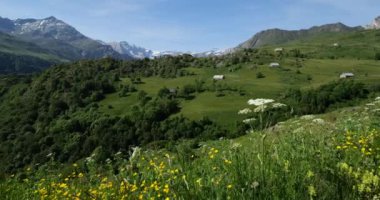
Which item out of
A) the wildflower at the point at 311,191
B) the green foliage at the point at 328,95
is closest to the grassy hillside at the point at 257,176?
the wildflower at the point at 311,191

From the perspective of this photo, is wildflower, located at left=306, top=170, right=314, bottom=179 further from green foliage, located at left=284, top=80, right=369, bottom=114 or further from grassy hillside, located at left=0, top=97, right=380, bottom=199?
green foliage, located at left=284, top=80, right=369, bottom=114

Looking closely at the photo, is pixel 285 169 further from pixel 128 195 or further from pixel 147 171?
pixel 147 171

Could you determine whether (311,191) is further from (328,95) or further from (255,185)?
(328,95)

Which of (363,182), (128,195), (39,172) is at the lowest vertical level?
(39,172)

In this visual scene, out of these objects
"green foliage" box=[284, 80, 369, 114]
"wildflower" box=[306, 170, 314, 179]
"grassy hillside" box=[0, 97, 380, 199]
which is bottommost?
"green foliage" box=[284, 80, 369, 114]

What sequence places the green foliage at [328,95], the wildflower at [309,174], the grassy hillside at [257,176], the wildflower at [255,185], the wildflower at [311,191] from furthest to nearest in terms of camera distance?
the green foliage at [328,95] → the wildflower at [309,174] → the grassy hillside at [257,176] → the wildflower at [255,185] → the wildflower at [311,191]

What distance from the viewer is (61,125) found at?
655ft

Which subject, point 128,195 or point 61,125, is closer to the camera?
point 128,195

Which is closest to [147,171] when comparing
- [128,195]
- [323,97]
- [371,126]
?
[128,195]

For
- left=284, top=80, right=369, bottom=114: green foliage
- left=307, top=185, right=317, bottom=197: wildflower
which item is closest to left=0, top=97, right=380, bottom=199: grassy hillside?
left=307, top=185, right=317, bottom=197: wildflower

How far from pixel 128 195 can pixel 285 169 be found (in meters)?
2.00

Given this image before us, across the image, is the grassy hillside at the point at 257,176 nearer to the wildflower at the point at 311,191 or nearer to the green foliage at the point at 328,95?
the wildflower at the point at 311,191

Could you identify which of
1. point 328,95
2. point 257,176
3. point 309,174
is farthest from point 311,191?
point 328,95

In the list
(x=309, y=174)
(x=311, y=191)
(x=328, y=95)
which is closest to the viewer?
(x=311, y=191)
